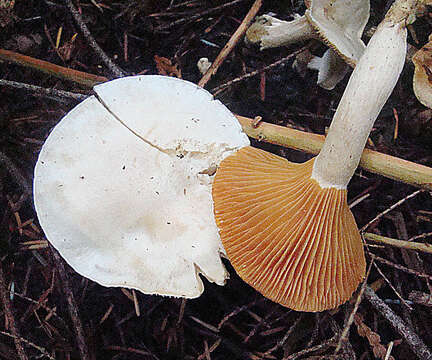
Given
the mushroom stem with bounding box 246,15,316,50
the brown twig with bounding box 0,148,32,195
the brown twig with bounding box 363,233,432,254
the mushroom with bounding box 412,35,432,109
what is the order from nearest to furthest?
the mushroom with bounding box 412,35,432,109
the brown twig with bounding box 363,233,432,254
the mushroom stem with bounding box 246,15,316,50
the brown twig with bounding box 0,148,32,195

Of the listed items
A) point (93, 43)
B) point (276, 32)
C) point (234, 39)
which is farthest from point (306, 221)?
point (93, 43)

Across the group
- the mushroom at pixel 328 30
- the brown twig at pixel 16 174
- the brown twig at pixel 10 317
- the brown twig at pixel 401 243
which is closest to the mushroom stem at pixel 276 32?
the mushroom at pixel 328 30

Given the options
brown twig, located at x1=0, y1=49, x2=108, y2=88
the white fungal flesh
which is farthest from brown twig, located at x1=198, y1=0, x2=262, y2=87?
the white fungal flesh

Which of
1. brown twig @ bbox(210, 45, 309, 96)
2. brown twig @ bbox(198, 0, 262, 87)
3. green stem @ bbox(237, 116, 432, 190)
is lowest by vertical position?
green stem @ bbox(237, 116, 432, 190)

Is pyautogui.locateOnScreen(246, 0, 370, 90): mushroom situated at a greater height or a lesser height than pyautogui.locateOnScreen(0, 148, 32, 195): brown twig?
greater

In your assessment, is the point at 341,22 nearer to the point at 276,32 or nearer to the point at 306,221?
the point at 276,32

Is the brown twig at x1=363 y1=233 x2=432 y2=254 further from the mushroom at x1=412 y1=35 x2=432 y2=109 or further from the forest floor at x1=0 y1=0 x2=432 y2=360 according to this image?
the mushroom at x1=412 y1=35 x2=432 y2=109

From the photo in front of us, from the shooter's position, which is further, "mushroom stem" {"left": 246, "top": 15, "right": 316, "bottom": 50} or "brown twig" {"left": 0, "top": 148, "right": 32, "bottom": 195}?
"brown twig" {"left": 0, "top": 148, "right": 32, "bottom": 195}

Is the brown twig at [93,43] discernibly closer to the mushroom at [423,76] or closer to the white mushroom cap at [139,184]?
the white mushroom cap at [139,184]
